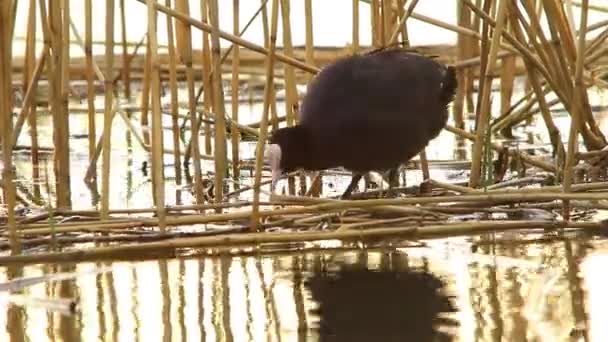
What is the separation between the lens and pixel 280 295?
11.2ft

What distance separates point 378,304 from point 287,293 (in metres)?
0.23

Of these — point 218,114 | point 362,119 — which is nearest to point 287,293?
point 218,114

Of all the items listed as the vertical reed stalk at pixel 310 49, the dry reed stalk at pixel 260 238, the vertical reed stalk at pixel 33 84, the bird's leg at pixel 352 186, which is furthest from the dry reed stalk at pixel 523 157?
the vertical reed stalk at pixel 33 84

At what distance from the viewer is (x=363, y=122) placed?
178 inches

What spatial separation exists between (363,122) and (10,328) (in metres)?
1.67

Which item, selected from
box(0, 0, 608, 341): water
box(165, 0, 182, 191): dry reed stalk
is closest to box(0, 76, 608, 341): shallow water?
box(0, 0, 608, 341): water

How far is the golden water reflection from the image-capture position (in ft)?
10.0

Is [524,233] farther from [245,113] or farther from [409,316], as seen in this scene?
[245,113]

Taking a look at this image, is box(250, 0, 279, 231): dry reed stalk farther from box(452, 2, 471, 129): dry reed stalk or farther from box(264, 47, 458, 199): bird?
box(452, 2, 471, 129): dry reed stalk

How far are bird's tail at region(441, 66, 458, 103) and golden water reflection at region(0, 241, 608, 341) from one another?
985 mm

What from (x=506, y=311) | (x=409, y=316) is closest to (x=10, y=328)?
(x=409, y=316)

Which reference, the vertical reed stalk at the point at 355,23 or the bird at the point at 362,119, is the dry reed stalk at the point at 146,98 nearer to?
the vertical reed stalk at the point at 355,23

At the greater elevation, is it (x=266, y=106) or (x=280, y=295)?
(x=266, y=106)

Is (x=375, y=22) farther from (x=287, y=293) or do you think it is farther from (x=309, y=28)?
(x=287, y=293)
